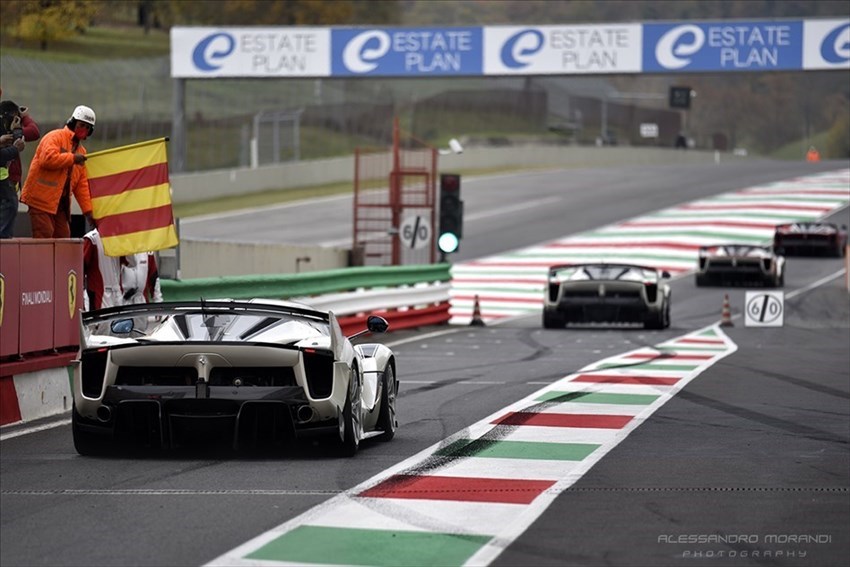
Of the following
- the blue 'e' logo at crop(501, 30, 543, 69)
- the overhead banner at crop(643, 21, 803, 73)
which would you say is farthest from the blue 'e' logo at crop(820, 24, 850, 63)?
the blue 'e' logo at crop(501, 30, 543, 69)

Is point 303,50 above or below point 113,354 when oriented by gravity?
above

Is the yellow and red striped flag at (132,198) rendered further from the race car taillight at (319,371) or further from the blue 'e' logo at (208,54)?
the blue 'e' logo at (208,54)

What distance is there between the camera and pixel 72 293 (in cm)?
1404

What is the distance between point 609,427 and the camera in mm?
12070

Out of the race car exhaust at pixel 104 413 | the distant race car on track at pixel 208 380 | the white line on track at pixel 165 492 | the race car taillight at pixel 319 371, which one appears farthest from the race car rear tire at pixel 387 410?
the white line on track at pixel 165 492

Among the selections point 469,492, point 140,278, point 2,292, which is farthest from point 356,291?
point 469,492

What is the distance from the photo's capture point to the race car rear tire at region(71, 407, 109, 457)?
1010 centimetres

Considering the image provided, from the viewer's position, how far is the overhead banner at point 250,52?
162 ft

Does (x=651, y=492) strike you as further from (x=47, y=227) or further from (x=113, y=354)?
(x=47, y=227)

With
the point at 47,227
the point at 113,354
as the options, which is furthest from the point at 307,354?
the point at 47,227

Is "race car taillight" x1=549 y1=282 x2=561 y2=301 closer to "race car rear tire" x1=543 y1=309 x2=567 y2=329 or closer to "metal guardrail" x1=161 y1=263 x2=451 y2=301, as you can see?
"race car rear tire" x1=543 y1=309 x2=567 y2=329

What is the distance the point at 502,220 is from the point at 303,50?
865 cm

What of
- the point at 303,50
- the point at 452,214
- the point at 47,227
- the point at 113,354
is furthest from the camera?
the point at 303,50

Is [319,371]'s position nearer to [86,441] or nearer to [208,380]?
[208,380]
